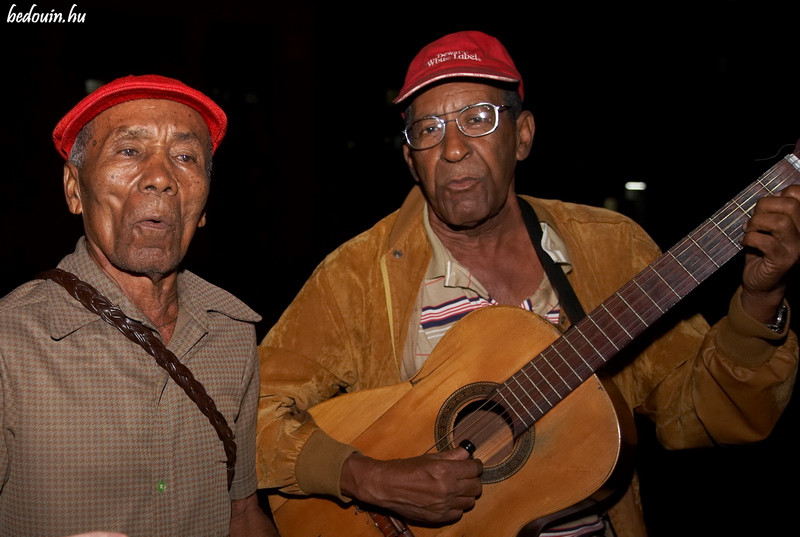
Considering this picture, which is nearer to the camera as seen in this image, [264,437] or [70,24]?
[264,437]

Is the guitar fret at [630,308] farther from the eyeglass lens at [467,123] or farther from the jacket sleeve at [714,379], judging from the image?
the eyeglass lens at [467,123]

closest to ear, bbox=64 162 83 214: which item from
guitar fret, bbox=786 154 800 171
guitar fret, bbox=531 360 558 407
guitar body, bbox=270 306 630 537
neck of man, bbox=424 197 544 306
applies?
guitar body, bbox=270 306 630 537

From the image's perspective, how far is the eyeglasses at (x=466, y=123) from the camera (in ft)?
8.25

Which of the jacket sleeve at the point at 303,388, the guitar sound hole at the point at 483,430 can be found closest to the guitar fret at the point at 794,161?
the guitar sound hole at the point at 483,430

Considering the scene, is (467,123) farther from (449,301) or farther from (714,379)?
(714,379)

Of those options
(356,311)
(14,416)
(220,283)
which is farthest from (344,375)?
(220,283)

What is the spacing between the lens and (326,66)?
25.0 ft

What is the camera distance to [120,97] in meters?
1.90

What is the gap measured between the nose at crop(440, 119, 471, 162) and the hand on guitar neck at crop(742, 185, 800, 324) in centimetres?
104

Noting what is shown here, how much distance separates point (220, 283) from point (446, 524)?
18.5ft

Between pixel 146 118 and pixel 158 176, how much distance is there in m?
0.19

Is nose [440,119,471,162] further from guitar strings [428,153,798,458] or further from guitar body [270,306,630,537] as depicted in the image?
guitar strings [428,153,798,458]

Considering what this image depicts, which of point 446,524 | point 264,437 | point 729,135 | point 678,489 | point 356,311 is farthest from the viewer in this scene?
point 729,135

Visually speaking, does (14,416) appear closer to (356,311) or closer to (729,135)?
(356,311)
